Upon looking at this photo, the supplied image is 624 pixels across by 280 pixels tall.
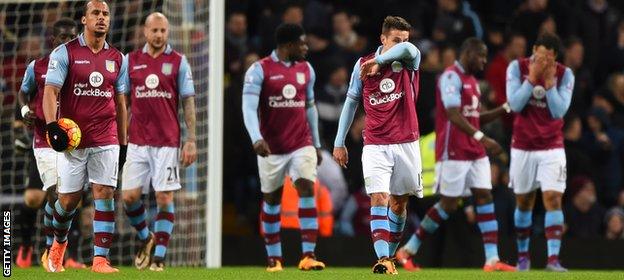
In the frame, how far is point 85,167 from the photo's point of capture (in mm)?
12117

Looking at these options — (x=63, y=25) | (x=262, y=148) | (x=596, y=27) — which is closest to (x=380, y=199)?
(x=262, y=148)

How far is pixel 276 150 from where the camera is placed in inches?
551

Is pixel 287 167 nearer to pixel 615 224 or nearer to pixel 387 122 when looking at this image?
pixel 387 122

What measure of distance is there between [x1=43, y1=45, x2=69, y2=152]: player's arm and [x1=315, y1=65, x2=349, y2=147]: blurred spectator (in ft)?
21.1

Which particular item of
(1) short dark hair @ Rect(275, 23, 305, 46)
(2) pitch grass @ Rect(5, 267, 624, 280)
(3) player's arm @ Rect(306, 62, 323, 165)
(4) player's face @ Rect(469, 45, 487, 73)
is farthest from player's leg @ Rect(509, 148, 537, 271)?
(1) short dark hair @ Rect(275, 23, 305, 46)

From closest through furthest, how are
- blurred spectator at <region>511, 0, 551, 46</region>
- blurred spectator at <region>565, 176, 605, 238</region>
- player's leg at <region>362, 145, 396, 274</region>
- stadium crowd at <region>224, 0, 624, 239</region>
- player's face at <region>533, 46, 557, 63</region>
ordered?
player's leg at <region>362, 145, 396, 274</region>, player's face at <region>533, 46, 557, 63</region>, blurred spectator at <region>565, 176, 605, 238</region>, stadium crowd at <region>224, 0, 624, 239</region>, blurred spectator at <region>511, 0, 551, 46</region>

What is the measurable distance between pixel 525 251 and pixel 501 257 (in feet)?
4.80

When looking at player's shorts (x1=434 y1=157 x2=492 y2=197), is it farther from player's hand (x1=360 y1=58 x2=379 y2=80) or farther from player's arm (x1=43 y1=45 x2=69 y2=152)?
player's arm (x1=43 y1=45 x2=69 y2=152)

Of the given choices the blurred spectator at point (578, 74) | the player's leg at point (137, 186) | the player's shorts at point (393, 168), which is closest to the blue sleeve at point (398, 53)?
the player's shorts at point (393, 168)

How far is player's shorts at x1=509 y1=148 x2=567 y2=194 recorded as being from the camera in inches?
564

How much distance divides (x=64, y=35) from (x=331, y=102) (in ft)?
17.2

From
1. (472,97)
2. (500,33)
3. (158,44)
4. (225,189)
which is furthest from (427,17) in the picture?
(158,44)

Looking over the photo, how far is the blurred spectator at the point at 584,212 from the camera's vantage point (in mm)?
17312

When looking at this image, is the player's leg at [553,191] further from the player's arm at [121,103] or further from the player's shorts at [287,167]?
the player's arm at [121,103]
